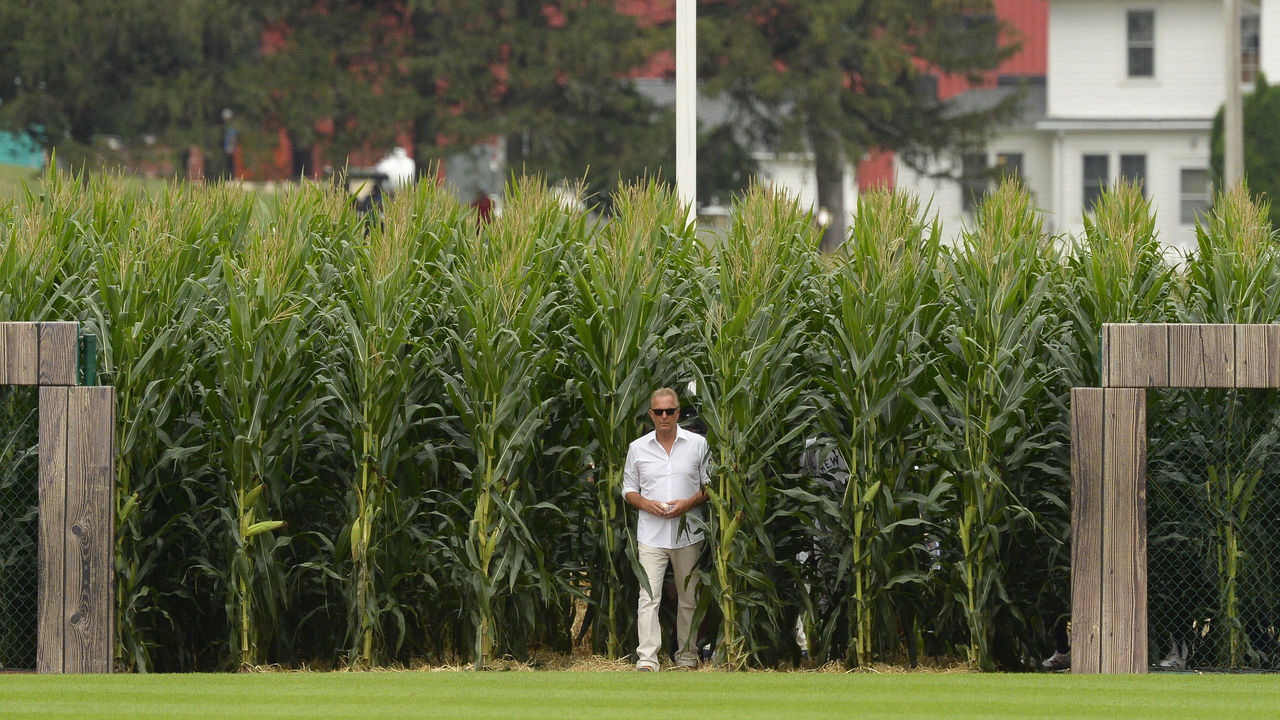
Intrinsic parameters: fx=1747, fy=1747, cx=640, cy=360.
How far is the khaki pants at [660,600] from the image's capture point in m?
9.41

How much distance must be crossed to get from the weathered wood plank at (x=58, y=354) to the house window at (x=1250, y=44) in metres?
40.6

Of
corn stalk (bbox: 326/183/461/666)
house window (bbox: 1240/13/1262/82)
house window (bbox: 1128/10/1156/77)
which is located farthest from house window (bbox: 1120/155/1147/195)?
corn stalk (bbox: 326/183/461/666)

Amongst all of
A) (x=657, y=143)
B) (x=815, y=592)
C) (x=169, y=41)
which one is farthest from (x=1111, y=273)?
(x=169, y=41)

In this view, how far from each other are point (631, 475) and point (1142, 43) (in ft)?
132

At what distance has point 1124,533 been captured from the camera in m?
9.19

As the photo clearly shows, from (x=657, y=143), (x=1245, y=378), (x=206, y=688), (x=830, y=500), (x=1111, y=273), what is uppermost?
(x=657, y=143)

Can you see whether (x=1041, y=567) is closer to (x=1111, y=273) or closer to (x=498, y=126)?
(x=1111, y=273)

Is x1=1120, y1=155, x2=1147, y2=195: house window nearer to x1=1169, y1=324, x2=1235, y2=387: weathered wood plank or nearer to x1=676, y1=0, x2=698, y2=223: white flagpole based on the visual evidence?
x1=676, y1=0, x2=698, y2=223: white flagpole

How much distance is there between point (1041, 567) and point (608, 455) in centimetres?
250

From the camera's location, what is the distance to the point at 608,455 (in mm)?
9688

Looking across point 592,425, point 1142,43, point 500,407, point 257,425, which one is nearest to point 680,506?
point 592,425

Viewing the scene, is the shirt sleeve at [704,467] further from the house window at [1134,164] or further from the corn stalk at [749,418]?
the house window at [1134,164]

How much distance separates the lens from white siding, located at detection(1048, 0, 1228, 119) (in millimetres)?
45938

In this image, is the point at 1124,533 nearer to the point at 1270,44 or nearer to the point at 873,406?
the point at 873,406
